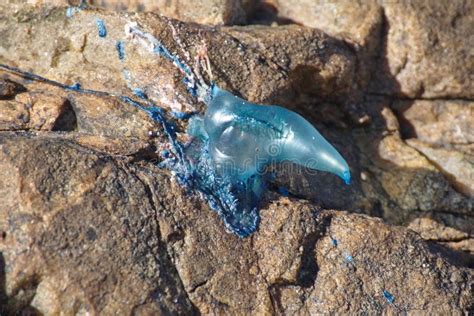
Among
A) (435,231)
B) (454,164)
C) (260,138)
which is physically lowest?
(435,231)

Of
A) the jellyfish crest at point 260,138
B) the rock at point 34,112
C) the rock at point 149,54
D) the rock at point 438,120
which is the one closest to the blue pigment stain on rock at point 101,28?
the rock at point 149,54

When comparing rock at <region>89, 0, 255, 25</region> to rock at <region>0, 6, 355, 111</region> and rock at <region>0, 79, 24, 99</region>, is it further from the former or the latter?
rock at <region>0, 79, 24, 99</region>

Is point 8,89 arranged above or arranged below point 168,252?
above

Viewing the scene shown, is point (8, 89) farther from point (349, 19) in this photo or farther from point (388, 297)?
point (349, 19)

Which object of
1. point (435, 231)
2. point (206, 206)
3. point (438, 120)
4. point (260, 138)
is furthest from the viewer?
point (438, 120)

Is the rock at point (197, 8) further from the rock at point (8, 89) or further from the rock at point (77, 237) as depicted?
the rock at point (77, 237)

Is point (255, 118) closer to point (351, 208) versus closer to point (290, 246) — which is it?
point (290, 246)

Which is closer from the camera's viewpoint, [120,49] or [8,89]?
[8,89]

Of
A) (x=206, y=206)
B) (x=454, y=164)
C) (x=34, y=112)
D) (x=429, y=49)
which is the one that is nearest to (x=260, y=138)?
(x=206, y=206)
